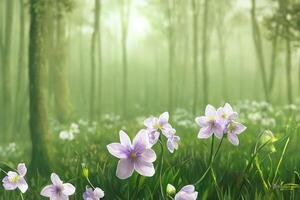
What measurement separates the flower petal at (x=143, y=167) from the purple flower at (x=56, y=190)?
0.39 m

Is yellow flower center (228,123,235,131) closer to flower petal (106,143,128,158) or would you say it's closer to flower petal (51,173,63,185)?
flower petal (106,143,128,158)

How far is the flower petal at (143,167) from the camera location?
1887 millimetres

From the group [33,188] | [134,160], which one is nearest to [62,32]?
[33,188]

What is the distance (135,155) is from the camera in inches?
74.5

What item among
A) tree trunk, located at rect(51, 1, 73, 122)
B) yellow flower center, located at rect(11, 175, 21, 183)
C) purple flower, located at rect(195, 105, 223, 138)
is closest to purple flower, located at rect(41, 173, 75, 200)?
yellow flower center, located at rect(11, 175, 21, 183)

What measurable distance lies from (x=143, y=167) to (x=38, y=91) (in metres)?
3.02

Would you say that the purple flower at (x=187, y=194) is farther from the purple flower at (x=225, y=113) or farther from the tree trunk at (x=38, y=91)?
the tree trunk at (x=38, y=91)

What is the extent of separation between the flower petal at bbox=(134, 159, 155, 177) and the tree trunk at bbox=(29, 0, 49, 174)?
3.01 metres

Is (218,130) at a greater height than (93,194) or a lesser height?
greater

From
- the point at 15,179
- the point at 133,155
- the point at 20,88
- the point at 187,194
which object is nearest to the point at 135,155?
the point at 133,155

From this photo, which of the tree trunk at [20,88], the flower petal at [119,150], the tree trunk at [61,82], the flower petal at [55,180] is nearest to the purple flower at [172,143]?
the flower petal at [119,150]

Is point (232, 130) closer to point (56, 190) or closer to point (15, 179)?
point (56, 190)

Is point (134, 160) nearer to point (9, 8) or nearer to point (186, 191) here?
point (186, 191)

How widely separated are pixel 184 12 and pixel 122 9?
8.49 metres
